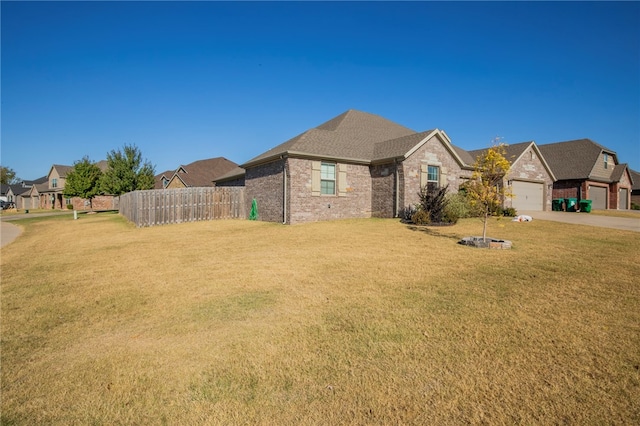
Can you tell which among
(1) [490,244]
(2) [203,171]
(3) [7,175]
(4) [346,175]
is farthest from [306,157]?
(3) [7,175]

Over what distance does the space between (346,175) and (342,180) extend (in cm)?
42

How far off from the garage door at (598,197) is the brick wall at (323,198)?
75.3ft

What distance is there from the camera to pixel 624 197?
30625 mm

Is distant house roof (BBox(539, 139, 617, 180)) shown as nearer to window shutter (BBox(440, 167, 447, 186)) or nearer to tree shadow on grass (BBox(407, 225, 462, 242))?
window shutter (BBox(440, 167, 447, 186))

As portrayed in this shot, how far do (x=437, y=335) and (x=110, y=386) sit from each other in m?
3.57

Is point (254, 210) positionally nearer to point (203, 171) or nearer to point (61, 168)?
point (203, 171)

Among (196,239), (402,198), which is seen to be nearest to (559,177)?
(402,198)

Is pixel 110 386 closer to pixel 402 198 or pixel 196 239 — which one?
pixel 196 239

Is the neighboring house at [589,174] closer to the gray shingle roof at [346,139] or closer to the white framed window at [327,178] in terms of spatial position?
the gray shingle roof at [346,139]

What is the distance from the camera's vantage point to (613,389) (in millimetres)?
2686

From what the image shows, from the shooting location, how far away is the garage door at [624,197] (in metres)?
30.2

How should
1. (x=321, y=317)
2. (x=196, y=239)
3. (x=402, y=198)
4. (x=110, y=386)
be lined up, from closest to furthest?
(x=110, y=386)
(x=321, y=317)
(x=196, y=239)
(x=402, y=198)

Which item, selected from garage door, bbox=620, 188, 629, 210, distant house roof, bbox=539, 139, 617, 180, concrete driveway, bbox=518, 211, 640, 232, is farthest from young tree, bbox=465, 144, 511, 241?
garage door, bbox=620, 188, 629, 210

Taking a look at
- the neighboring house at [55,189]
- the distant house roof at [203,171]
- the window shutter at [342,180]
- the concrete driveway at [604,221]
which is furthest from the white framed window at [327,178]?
the neighboring house at [55,189]
